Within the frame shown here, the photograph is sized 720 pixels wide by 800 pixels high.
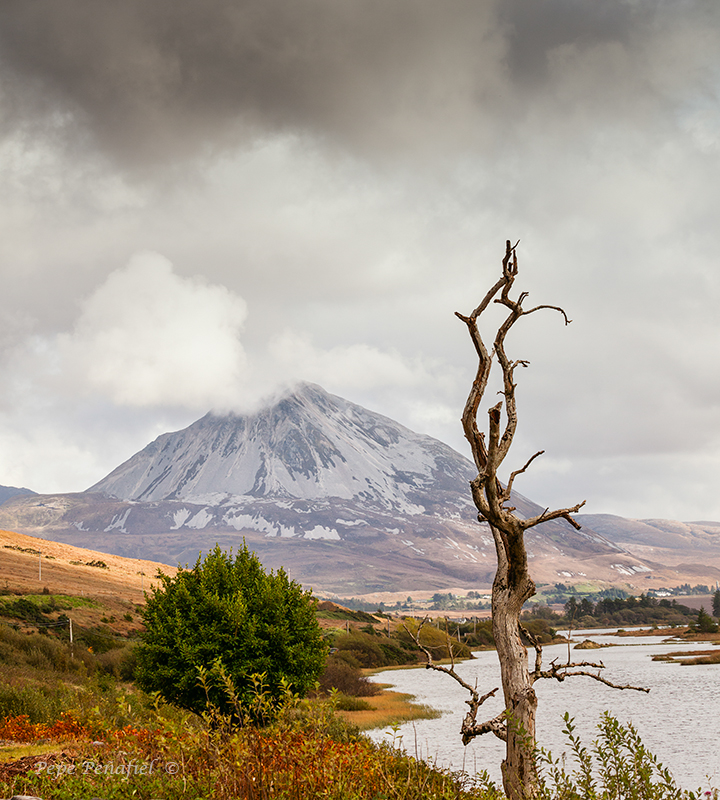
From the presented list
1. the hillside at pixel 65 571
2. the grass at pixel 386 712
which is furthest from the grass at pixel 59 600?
the grass at pixel 386 712

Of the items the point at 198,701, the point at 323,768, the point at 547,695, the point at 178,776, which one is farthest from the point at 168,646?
the point at 547,695

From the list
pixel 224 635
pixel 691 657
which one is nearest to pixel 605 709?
pixel 224 635

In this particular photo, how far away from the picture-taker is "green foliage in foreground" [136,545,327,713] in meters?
19.3

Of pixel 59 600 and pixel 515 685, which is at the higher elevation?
pixel 515 685

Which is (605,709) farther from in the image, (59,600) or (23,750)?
(59,600)

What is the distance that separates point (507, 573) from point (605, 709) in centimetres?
3979

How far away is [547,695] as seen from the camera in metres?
54.4

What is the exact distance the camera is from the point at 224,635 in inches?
765

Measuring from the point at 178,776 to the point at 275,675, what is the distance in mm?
12739

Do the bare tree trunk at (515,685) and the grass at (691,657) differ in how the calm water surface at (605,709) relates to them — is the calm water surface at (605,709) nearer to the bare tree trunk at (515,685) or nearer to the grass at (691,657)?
the bare tree trunk at (515,685)

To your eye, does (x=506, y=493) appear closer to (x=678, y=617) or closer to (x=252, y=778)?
(x=252, y=778)

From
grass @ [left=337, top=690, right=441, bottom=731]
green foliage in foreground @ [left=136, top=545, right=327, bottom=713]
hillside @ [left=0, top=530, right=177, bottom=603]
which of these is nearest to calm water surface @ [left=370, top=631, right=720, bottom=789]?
grass @ [left=337, top=690, right=441, bottom=731]

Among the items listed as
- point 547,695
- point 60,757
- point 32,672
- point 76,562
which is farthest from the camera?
point 76,562

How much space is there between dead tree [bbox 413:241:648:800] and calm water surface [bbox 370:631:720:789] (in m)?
0.98
